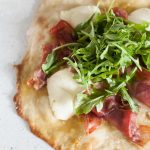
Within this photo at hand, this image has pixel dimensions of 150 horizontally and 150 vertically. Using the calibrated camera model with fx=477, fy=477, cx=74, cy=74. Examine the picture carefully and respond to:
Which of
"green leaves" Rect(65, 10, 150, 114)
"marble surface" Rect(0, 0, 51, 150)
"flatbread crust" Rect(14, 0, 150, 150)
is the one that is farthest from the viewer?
"marble surface" Rect(0, 0, 51, 150)

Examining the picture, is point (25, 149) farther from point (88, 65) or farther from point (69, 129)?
point (88, 65)

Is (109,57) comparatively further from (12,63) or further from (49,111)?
(12,63)

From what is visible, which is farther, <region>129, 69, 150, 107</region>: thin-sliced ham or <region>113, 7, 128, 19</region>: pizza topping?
<region>113, 7, 128, 19</region>: pizza topping

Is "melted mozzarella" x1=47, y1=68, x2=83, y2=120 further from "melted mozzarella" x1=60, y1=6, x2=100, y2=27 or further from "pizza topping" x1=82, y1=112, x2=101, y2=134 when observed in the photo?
"melted mozzarella" x1=60, y1=6, x2=100, y2=27

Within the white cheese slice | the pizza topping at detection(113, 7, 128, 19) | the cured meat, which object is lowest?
the cured meat

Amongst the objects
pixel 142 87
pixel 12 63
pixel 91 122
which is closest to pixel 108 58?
pixel 142 87

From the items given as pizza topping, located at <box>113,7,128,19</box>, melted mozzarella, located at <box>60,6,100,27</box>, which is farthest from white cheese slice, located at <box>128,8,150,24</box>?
melted mozzarella, located at <box>60,6,100,27</box>

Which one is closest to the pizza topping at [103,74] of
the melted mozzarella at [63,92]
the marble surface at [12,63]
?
the melted mozzarella at [63,92]

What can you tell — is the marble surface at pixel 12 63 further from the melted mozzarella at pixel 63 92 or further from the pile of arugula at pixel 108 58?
the pile of arugula at pixel 108 58
